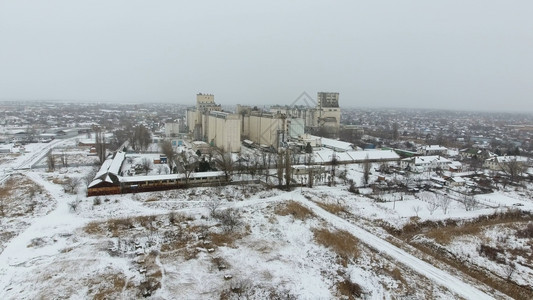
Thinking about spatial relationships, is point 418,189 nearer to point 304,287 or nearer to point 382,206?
point 382,206

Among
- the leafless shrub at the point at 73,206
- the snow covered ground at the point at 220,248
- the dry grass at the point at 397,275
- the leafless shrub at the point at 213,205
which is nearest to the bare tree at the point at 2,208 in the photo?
the snow covered ground at the point at 220,248

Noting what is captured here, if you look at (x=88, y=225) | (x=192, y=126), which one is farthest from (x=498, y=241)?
(x=192, y=126)

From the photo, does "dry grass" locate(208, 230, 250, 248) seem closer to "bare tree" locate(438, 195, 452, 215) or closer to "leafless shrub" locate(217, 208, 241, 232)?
"leafless shrub" locate(217, 208, 241, 232)

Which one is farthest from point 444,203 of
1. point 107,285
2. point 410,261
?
point 107,285

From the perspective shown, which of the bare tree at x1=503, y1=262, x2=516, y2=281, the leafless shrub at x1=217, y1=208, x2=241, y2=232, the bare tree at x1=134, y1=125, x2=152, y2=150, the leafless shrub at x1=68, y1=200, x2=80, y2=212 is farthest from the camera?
the bare tree at x1=134, y1=125, x2=152, y2=150

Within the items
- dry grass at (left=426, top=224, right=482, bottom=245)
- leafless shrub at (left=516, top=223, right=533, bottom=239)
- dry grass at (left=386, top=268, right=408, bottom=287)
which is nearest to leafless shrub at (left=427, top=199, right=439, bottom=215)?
dry grass at (left=426, top=224, right=482, bottom=245)
